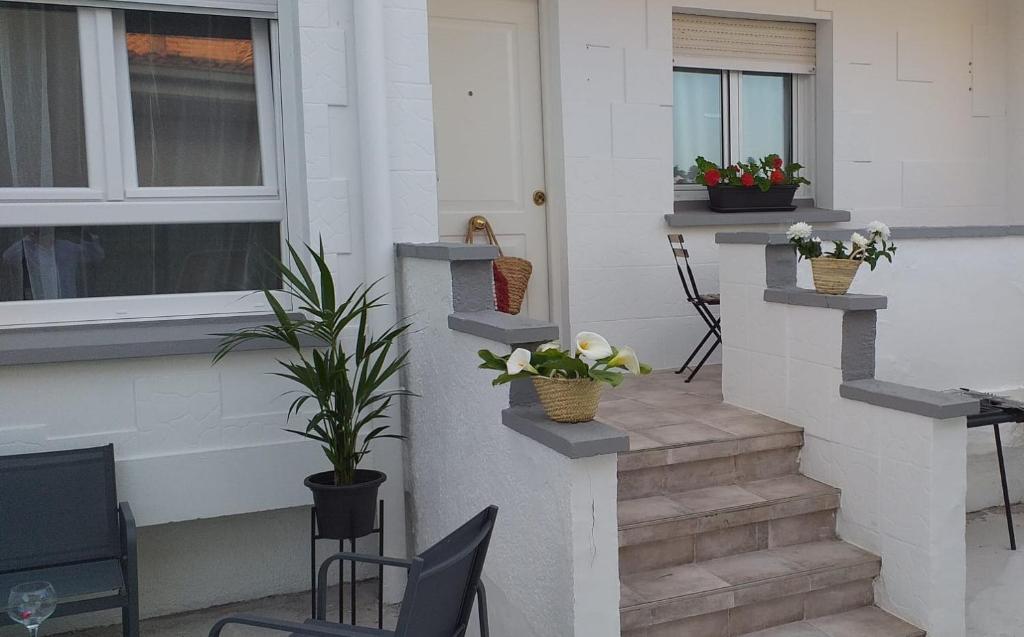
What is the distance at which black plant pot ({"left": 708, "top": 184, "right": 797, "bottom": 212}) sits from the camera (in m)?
5.48

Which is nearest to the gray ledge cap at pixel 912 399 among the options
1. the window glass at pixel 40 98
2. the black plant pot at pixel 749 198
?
the black plant pot at pixel 749 198

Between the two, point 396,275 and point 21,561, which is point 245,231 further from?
point 21,561

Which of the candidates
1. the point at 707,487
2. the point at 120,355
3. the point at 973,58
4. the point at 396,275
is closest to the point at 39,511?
the point at 120,355

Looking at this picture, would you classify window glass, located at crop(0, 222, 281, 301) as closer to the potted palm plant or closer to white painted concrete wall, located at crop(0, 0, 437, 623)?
white painted concrete wall, located at crop(0, 0, 437, 623)

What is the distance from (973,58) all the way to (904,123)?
0.73 metres

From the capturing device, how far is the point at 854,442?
11.6ft

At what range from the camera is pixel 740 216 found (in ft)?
17.9

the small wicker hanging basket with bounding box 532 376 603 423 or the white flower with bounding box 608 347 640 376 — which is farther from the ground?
the white flower with bounding box 608 347 640 376

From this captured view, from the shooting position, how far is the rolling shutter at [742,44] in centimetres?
542

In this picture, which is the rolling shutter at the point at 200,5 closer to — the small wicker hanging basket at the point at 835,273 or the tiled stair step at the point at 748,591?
the small wicker hanging basket at the point at 835,273

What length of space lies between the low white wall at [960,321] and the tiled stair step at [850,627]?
1380mm

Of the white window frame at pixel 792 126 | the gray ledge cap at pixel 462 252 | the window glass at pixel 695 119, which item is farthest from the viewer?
the white window frame at pixel 792 126

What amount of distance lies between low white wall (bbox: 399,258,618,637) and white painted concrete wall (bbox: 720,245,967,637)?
1.34m

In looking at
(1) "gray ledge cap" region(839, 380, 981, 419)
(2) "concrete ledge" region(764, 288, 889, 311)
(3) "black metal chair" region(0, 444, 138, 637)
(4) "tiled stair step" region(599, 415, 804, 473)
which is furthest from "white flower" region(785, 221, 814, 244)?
(3) "black metal chair" region(0, 444, 138, 637)
